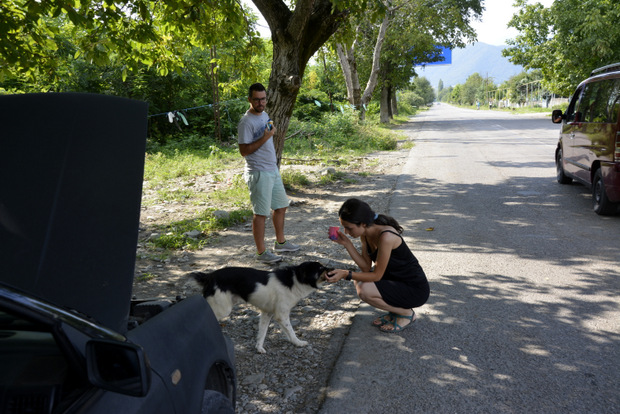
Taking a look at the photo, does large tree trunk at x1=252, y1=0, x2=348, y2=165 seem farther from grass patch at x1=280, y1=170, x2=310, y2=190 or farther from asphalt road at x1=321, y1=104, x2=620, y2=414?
asphalt road at x1=321, y1=104, x2=620, y2=414

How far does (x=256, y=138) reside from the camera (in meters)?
5.64

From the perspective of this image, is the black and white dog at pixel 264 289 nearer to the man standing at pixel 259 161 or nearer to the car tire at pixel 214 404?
the car tire at pixel 214 404

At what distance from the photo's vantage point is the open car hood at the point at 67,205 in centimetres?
207

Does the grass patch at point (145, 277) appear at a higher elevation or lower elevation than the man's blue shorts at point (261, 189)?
lower

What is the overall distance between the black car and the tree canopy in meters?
27.7

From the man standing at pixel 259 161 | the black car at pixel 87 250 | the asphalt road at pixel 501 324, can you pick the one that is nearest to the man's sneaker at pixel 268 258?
the man standing at pixel 259 161

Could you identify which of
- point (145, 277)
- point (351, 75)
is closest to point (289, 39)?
point (145, 277)

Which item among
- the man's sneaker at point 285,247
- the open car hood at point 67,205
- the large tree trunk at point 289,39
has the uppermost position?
the large tree trunk at point 289,39

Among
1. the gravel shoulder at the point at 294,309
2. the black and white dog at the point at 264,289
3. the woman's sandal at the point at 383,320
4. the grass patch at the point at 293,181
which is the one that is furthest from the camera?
the grass patch at the point at 293,181

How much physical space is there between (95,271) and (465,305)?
3462 mm

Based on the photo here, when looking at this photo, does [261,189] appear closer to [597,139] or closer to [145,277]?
[145,277]

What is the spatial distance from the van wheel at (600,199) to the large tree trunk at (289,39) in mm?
5168

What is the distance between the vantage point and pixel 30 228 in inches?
81.7

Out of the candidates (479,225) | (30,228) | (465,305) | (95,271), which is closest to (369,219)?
(465,305)
